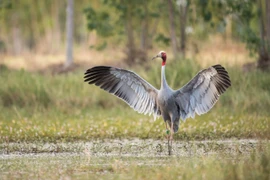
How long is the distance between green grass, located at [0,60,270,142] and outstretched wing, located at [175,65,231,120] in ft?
3.23

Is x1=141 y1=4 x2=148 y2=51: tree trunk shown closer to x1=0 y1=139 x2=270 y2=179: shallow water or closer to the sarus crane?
x1=0 y1=139 x2=270 y2=179: shallow water

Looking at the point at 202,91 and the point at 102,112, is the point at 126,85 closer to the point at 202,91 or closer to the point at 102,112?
the point at 202,91

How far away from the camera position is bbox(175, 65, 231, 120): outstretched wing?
36.6ft

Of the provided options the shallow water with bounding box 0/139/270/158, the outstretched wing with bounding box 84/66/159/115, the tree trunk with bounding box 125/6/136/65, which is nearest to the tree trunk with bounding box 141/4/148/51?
the tree trunk with bounding box 125/6/136/65

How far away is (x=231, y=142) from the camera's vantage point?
11.8m

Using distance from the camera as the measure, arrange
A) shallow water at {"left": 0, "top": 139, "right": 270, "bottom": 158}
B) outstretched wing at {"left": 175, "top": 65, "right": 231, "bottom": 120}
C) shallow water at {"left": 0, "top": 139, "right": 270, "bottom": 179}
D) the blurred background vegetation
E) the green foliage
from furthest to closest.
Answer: the green foliage → the blurred background vegetation → outstretched wing at {"left": 175, "top": 65, "right": 231, "bottom": 120} → shallow water at {"left": 0, "top": 139, "right": 270, "bottom": 158} → shallow water at {"left": 0, "top": 139, "right": 270, "bottom": 179}

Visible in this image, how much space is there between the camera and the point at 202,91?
1147cm

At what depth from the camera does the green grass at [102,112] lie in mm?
12703

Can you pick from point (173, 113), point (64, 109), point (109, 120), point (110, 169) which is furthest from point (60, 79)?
point (110, 169)

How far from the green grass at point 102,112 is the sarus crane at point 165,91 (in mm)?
1014

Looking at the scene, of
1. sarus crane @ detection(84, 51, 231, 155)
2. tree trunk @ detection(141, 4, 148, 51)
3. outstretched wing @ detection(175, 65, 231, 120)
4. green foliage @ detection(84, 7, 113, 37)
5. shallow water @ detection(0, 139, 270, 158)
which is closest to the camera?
shallow water @ detection(0, 139, 270, 158)

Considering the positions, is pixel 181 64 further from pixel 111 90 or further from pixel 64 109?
pixel 111 90

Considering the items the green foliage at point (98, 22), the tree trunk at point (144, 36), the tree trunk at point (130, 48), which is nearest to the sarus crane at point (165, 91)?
the tree trunk at point (130, 48)

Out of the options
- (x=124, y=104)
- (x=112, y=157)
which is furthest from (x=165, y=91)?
(x=124, y=104)
